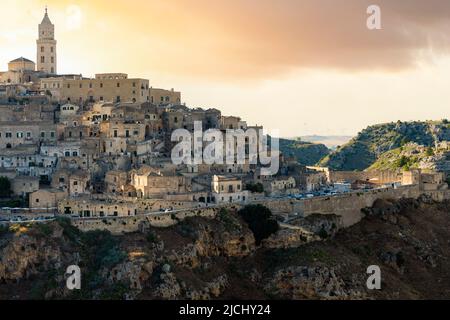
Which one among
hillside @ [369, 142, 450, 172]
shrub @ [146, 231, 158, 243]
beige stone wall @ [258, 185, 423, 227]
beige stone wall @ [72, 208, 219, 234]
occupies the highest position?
hillside @ [369, 142, 450, 172]

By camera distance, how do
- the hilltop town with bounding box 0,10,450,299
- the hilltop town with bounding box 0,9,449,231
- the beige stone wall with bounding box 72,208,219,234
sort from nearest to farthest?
the hilltop town with bounding box 0,10,450,299 → the beige stone wall with bounding box 72,208,219,234 → the hilltop town with bounding box 0,9,449,231

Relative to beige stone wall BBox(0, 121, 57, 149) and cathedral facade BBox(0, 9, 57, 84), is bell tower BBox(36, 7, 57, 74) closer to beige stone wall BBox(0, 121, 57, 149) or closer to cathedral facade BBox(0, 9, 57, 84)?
cathedral facade BBox(0, 9, 57, 84)

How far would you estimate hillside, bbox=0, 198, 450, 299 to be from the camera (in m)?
53.4

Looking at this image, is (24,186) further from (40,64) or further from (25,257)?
(40,64)

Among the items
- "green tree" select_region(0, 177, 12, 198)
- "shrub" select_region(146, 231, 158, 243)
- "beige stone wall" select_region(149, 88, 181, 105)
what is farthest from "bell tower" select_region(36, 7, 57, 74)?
"shrub" select_region(146, 231, 158, 243)

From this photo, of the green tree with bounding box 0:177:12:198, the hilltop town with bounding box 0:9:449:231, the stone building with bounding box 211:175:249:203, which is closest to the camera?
the hilltop town with bounding box 0:9:449:231

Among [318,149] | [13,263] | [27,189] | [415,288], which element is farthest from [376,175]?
[318,149]

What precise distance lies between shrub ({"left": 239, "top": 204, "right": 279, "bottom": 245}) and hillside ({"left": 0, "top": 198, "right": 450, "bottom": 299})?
0.52 meters

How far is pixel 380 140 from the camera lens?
128625 mm

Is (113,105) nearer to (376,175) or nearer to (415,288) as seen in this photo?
(376,175)

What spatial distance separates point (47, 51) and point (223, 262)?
1475 inches

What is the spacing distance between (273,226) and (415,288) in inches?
409

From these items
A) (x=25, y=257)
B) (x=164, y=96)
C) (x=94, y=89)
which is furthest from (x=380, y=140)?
(x=25, y=257)

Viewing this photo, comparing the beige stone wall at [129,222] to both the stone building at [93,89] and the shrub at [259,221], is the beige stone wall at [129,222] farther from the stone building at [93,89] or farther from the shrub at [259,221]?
the stone building at [93,89]
